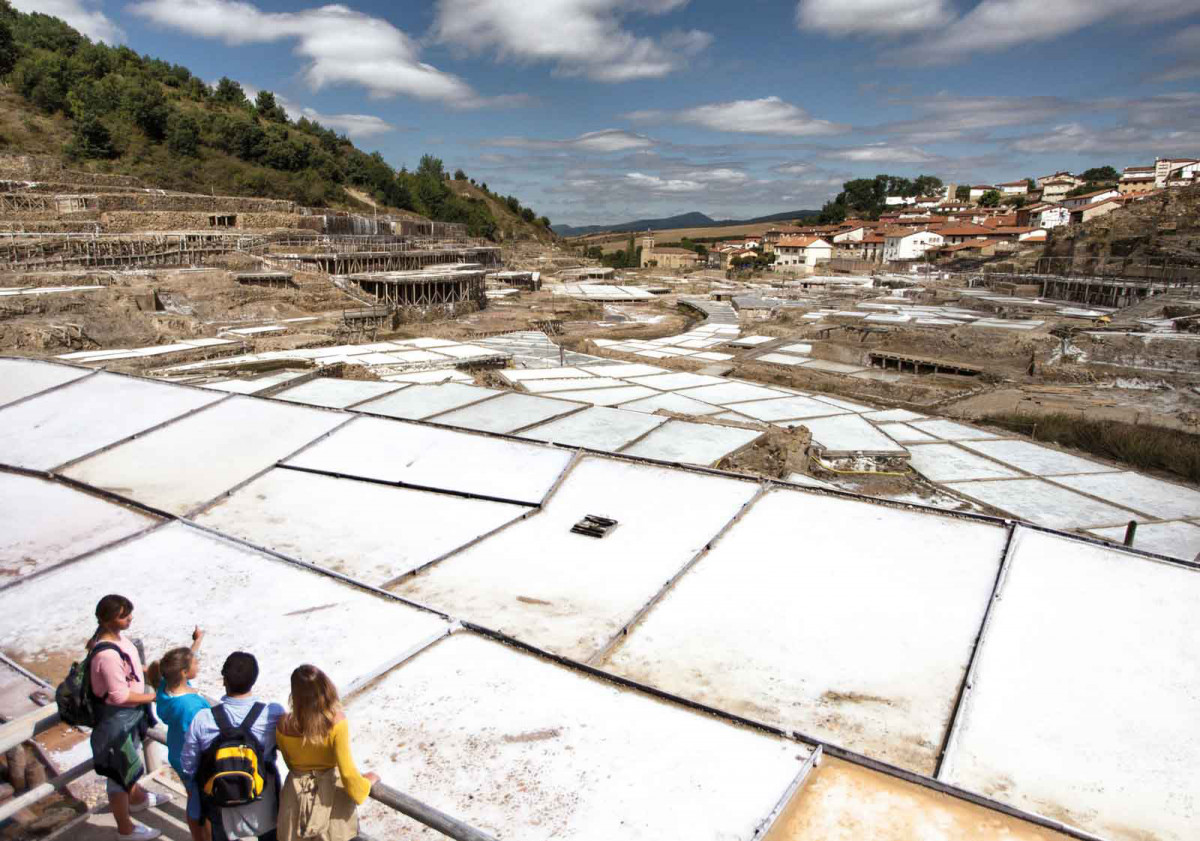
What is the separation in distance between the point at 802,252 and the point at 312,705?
86.3 meters

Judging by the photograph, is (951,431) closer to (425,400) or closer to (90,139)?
(425,400)

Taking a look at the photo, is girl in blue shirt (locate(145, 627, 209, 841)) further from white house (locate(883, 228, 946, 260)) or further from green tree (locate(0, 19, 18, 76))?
white house (locate(883, 228, 946, 260))

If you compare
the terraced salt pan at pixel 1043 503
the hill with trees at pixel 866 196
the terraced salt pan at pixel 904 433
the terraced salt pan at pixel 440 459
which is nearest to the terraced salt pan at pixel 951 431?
the terraced salt pan at pixel 904 433

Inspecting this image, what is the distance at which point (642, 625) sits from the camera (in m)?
3.85

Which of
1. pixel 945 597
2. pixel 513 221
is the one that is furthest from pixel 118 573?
pixel 513 221

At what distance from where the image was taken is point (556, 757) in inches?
105

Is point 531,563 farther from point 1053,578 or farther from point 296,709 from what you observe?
A: point 1053,578

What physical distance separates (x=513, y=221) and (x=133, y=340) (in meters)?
77.7

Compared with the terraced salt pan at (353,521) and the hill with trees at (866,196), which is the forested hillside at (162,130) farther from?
the hill with trees at (866,196)

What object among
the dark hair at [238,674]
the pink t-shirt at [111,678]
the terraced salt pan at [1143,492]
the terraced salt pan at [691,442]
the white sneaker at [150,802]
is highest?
the dark hair at [238,674]

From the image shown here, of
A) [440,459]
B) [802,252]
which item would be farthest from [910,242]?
[440,459]

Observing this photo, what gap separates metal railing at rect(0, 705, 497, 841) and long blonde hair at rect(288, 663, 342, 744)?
274mm

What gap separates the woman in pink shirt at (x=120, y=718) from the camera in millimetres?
2469

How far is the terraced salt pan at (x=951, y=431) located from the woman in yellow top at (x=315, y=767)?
1253 cm
